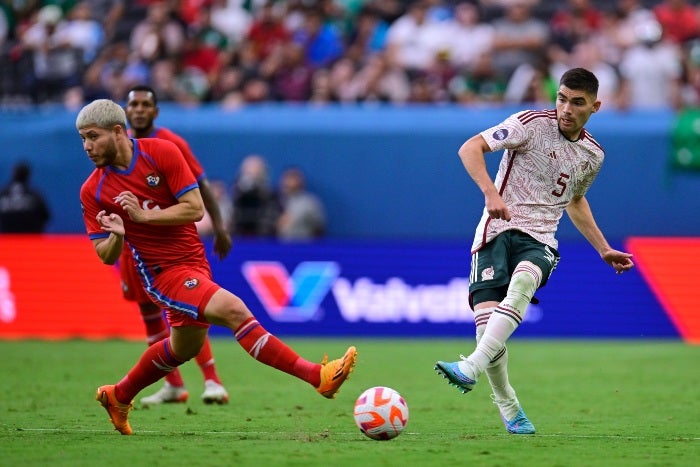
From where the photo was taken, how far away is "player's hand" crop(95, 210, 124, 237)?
784 cm

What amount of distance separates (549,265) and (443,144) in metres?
11.5

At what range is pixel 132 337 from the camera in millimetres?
18141

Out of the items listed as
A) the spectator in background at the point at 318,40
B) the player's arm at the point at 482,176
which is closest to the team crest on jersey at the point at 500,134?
the player's arm at the point at 482,176

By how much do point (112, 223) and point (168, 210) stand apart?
1.31ft

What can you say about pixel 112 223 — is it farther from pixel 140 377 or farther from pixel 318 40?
pixel 318 40

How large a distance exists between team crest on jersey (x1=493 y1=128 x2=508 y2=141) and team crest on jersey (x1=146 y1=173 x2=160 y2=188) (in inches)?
92.1

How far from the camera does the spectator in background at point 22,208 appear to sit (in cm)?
1908

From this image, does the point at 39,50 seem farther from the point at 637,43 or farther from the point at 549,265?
the point at 549,265

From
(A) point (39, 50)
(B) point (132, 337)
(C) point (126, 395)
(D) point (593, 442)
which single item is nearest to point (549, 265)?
(D) point (593, 442)

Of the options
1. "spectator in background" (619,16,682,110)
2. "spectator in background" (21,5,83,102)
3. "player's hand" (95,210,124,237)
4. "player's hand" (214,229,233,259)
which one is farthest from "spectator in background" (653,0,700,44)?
"player's hand" (95,210,124,237)

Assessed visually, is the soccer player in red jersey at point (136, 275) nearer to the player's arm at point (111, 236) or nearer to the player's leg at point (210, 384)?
the player's leg at point (210, 384)

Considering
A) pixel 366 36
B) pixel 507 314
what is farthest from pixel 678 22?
pixel 507 314

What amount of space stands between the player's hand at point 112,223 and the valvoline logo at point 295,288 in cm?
1018

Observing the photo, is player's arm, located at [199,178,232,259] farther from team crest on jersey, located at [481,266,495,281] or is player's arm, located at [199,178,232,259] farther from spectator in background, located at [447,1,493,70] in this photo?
spectator in background, located at [447,1,493,70]
